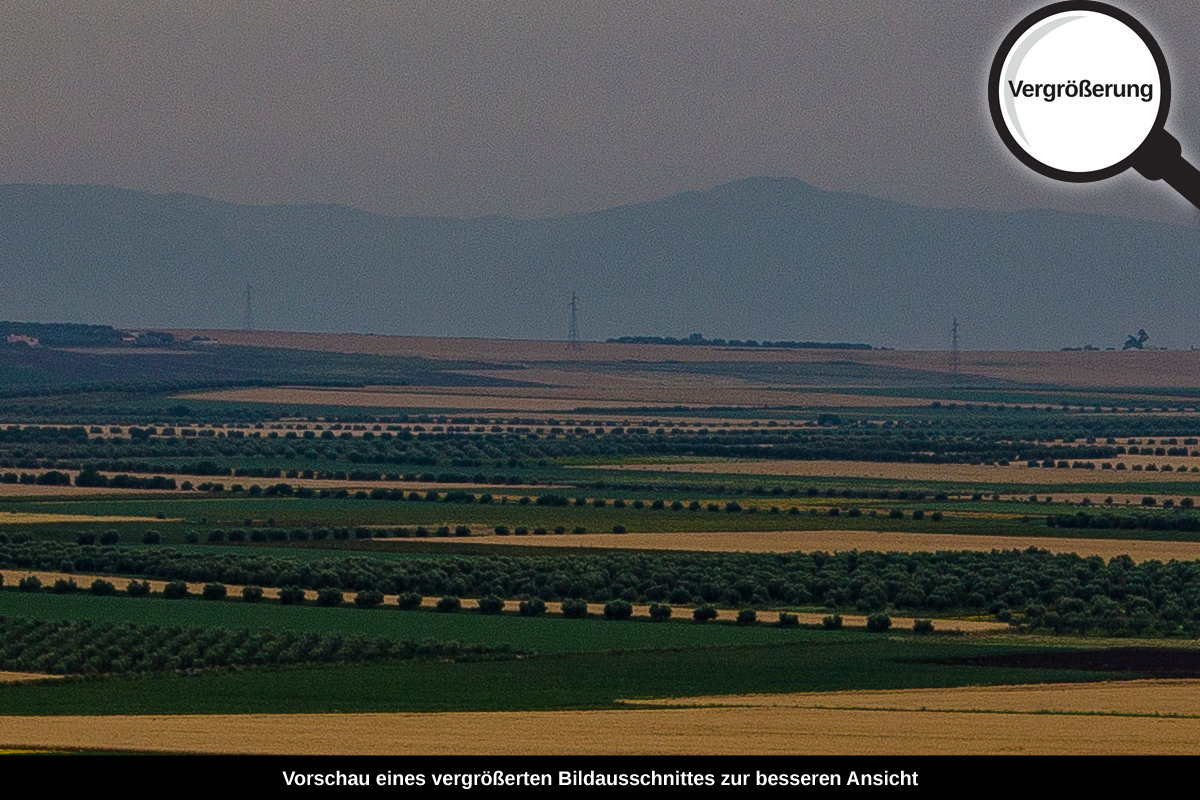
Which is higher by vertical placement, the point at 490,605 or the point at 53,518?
the point at 53,518

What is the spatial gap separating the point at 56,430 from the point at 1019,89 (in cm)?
14453

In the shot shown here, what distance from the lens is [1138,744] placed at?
2667 centimetres

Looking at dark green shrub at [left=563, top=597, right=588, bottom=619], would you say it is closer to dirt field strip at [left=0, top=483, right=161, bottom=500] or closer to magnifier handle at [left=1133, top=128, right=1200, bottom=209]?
A: dirt field strip at [left=0, top=483, right=161, bottom=500]

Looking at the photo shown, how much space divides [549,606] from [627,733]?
2820 centimetres

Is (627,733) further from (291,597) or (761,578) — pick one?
(761,578)

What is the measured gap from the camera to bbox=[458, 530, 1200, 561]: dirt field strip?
72312mm

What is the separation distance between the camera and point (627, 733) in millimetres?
28812

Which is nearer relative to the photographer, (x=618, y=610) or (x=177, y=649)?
(x=177, y=649)

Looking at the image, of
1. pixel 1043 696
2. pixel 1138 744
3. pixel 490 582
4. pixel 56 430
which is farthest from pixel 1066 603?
pixel 56 430

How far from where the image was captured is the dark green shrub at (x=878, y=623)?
2040 inches

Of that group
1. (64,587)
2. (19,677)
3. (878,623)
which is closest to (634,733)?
(19,677)

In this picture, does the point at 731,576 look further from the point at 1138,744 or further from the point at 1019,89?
the point at 1019,89

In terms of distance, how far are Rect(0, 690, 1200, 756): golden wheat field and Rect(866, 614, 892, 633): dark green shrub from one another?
16.6m

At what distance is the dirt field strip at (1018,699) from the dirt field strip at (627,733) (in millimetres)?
1183
